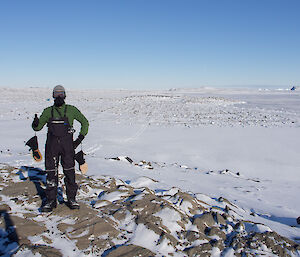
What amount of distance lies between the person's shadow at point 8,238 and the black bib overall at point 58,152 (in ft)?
2.34

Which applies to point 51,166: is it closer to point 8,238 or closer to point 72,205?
point 72,205

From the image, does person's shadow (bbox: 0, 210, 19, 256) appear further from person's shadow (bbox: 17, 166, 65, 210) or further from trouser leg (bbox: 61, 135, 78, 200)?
trouser leg (bbox: 61, 135, 78, 200)

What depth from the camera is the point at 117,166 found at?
8922mm

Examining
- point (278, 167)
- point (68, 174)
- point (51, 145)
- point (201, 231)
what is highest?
point (51, 145)

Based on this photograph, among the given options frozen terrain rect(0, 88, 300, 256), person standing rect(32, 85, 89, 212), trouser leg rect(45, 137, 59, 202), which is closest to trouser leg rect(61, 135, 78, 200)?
person standing rect(32, 85, 89, 212)

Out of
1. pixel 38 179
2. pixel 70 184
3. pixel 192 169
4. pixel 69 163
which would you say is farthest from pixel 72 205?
pixel 192 169

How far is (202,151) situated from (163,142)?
8.25 ft

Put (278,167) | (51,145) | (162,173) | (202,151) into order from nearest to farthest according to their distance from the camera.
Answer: (51,145)
(162,173)
(278,167)
(202,151)

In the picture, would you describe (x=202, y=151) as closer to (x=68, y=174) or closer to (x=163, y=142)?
(x=163, y=142)

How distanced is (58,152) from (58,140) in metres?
0.22

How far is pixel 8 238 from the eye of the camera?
3.61 meters

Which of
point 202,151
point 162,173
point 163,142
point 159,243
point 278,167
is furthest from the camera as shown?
point 163,142

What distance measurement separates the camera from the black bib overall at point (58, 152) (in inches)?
172

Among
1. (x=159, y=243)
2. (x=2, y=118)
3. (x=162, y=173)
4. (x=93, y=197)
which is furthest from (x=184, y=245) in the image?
(x=2, y=118)
